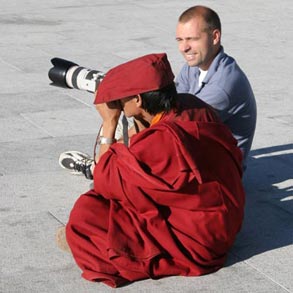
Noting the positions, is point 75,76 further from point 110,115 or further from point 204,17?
point 204,17

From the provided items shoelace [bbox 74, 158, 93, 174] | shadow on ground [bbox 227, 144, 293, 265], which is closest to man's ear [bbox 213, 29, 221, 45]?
shadow on ground [bbox 227, 144, 293, 265]

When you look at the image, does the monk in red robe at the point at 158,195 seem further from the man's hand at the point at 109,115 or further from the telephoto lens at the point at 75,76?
the telephoto lens at the point at 75,76

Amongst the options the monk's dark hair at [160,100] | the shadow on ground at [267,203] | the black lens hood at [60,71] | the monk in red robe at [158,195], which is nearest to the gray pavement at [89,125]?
the shadow on ground at [267,203]

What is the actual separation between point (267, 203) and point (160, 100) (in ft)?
4.03

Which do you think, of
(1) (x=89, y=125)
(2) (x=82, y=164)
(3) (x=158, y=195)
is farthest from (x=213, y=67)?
(1) (x=89, y=125)

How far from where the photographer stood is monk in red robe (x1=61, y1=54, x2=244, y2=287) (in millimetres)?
4316

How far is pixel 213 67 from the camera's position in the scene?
17.4 feet

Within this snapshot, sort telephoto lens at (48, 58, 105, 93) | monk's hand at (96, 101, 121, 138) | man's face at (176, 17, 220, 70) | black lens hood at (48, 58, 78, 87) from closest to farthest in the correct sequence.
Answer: monk's hand at (96, 101, 121, 138), man's face at (176, 17, 220, 70), telephoto lens at (48, 58, 105, 93), black lens hood at (48, 58, 78, 87)

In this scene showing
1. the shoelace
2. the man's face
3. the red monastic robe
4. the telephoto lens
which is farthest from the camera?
the shoelace

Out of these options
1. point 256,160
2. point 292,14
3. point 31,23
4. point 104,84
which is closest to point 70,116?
point 256,160

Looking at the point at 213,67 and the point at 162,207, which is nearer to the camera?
the point at 162,207

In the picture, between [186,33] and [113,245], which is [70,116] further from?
[113,245]

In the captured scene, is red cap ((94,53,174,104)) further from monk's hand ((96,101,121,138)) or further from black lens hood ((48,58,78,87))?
black lens hood ((48,58,78,87))

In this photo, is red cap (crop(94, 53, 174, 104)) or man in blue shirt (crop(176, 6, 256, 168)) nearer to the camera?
red cap (crop(94, 53, 174, 104))
